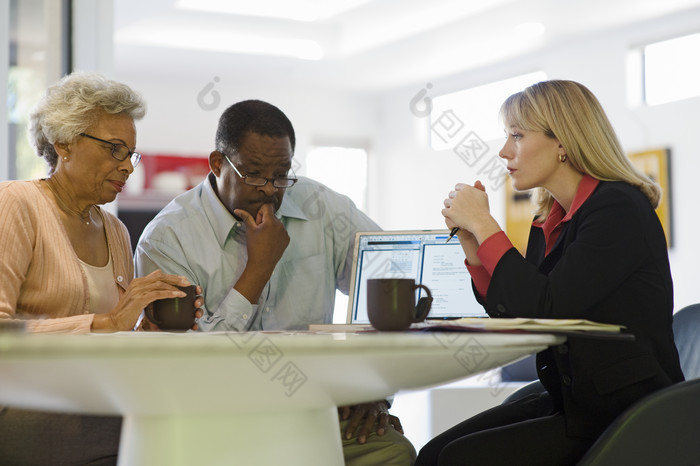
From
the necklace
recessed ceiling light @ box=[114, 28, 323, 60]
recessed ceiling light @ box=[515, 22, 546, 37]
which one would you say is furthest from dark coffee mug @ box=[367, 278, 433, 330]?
recessed ceiling light @ box=[114, 28, 323, 60]

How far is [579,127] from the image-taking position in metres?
1.70

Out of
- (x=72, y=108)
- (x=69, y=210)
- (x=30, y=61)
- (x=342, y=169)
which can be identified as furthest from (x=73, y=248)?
(x=342, y=169)

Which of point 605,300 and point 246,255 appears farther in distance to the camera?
point 246,255

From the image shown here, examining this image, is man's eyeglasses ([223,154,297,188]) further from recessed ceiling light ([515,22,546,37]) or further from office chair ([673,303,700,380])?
recessed ceiling light ([515,22,546,37])

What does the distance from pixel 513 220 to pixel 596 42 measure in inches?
65.8

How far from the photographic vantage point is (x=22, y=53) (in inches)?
131

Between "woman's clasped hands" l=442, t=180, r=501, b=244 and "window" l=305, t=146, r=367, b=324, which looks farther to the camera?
"window" l=305, t=146, r=367, b=324

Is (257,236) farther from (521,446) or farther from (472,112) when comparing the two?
(472,112)

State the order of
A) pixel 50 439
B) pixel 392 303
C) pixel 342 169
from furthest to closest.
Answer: pixel 342 169, pixel 50 439, pixel 392 303

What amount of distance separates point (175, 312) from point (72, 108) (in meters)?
0.73

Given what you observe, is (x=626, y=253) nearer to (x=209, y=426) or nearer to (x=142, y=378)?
(x=209, y=426)

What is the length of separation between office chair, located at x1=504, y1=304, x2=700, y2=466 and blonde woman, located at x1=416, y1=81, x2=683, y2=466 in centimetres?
9

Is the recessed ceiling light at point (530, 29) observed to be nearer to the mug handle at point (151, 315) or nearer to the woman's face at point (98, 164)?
the woman's face at point (98, 164)

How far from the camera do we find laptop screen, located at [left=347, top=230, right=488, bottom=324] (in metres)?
2.04
